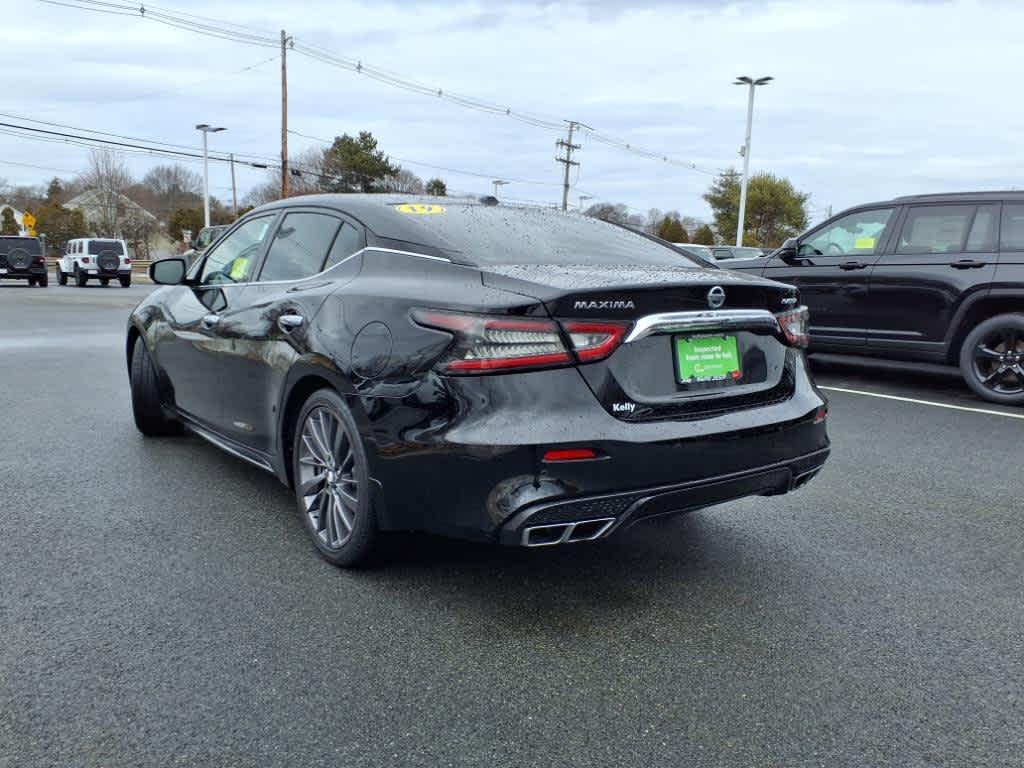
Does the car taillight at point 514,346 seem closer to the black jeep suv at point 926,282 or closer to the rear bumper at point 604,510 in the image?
the rear bumper at point 604,510

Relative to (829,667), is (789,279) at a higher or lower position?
higher

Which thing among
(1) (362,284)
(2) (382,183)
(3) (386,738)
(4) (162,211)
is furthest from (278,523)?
(4) (162,211)

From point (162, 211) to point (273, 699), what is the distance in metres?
89.5

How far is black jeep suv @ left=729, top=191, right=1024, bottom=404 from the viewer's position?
25.4ft

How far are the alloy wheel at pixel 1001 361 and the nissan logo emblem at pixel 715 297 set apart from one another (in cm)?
580

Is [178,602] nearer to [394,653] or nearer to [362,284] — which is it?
[394,653]

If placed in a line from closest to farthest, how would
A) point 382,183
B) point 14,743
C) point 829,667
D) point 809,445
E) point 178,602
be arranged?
point 14,743, point 829,667, point 178,602, point 809,445, point 382,183

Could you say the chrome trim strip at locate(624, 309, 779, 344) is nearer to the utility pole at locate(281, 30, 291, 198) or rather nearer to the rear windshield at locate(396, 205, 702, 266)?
the rear windshield at locate(396, 205, 702, 266)

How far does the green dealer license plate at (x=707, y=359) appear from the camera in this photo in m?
3.04

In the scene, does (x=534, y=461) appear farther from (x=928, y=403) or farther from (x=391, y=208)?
(x=928, y=403)

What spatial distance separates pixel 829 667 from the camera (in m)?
2.75

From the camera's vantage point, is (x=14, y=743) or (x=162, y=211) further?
(x=162, y=211)

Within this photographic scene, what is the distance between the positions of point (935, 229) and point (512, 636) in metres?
7.00

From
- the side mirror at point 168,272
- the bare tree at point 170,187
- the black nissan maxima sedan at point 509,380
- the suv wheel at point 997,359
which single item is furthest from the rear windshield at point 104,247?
the bare tree at point 170,187
